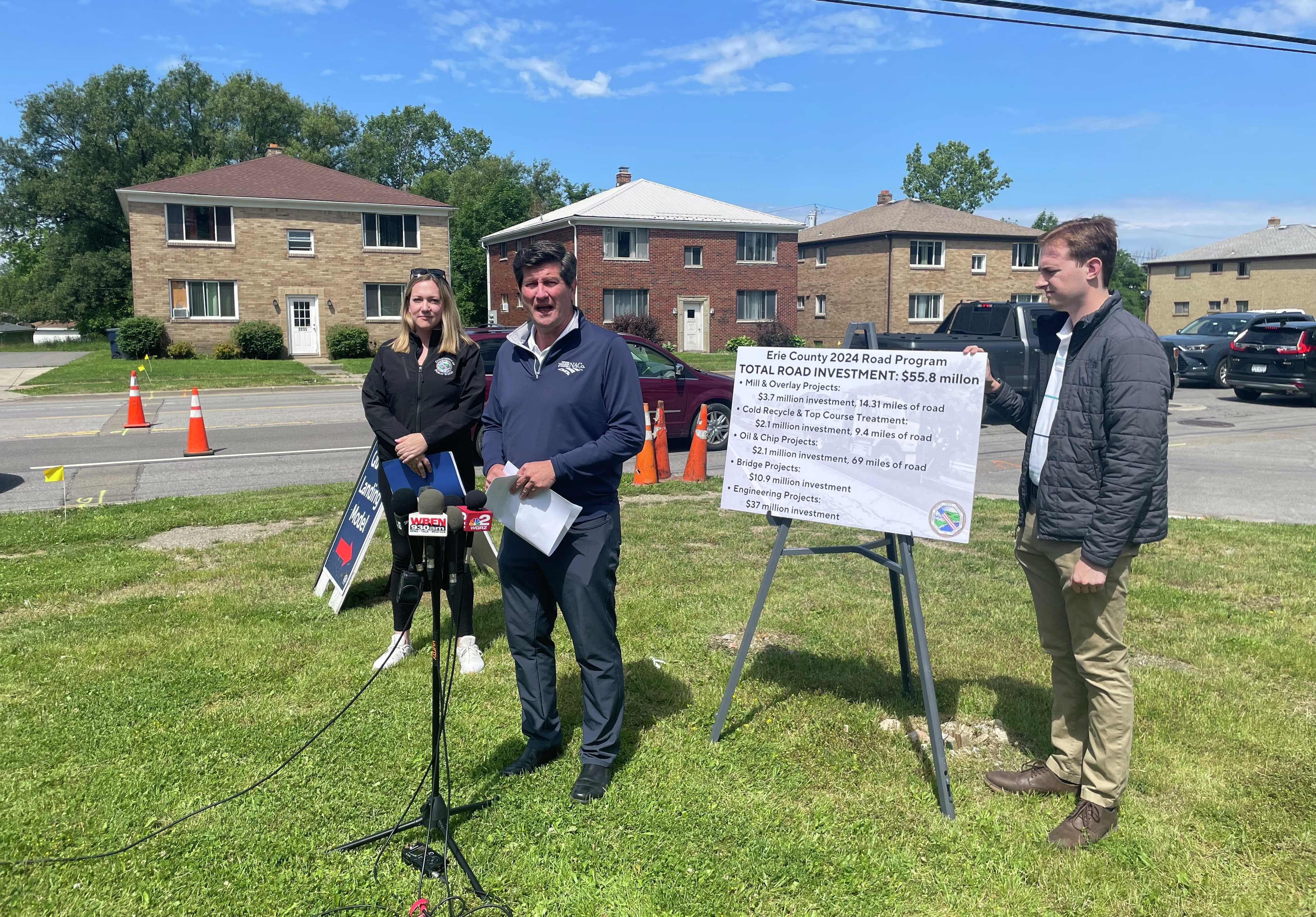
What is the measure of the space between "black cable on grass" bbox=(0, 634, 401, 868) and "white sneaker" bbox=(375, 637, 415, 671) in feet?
1.21

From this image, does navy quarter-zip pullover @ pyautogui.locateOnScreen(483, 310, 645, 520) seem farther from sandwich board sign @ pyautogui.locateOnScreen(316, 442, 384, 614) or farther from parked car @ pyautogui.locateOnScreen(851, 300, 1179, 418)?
parked car @ pyautogui.locateOnScreen(851, 300, 1179, 418)

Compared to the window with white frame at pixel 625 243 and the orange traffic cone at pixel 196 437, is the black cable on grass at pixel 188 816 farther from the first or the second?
the window with white frame at pixel 625 243

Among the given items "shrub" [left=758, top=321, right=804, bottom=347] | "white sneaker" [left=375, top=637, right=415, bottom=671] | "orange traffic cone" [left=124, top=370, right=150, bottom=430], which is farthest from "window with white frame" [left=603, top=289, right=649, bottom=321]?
"white sneaker" [left=375, top=637, right=415, bottom=671]

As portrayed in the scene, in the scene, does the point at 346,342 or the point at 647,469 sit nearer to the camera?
the point at 647,469

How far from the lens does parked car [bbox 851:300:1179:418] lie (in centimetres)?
1420

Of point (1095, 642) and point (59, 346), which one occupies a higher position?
point (59, 346)

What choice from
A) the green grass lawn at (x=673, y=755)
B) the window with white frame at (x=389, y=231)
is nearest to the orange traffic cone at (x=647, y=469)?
the green grass lawn at (x=673, y=755)

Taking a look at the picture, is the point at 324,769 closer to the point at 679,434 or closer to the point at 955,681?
the point at 955,681

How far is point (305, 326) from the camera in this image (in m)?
35.4

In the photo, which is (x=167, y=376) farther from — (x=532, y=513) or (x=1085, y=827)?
(x=1085, y=827)

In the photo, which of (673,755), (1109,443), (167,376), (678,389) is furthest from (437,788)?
(167,376)

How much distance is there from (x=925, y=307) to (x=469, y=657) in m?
46.2

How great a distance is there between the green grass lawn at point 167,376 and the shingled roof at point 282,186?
7.00 metres

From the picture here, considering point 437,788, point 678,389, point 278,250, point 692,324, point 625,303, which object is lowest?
point 437,788
